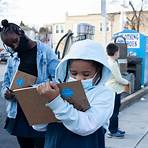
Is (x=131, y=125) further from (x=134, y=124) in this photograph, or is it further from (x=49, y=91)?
(x=49, y=91)

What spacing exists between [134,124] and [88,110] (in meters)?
6.00

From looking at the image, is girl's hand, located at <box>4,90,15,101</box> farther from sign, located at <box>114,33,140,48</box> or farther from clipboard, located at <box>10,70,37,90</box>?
sign, located at <box>114,33,140,48</box>

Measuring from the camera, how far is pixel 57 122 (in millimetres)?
2375

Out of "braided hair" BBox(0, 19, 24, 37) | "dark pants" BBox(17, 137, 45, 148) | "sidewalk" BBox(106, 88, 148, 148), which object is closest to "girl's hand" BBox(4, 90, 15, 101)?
"dark pants" BBox(17, 137, 45, 148)

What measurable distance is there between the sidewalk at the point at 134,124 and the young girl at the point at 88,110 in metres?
4.03

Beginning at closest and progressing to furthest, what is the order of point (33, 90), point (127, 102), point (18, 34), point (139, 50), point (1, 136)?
1. point (33, 90)
2. point (18, 34)
3. point (1, 136)
4. point (127, 102)
5. point (139, 50)

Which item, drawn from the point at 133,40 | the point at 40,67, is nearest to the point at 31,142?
the point at 40,67

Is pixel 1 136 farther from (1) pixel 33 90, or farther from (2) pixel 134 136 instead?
(1) pixel 33 90

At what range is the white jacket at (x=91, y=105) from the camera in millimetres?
2150

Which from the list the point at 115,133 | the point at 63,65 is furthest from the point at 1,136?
the point at 63,65

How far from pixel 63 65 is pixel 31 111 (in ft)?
1.10

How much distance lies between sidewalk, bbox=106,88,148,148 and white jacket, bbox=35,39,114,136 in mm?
4098

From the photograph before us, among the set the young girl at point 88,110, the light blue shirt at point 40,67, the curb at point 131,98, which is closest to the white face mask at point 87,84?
the young girl at point 88,110

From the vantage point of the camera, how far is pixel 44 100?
2.27 m
